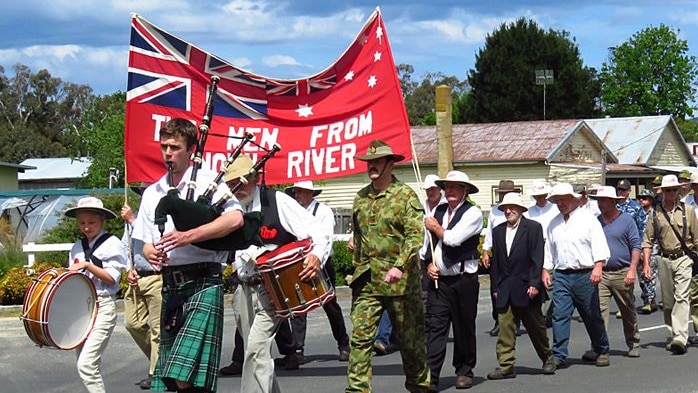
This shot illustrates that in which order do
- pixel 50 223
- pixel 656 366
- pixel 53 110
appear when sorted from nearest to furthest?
pixel 656 366 < pixel 50 223 < pixel 53 110

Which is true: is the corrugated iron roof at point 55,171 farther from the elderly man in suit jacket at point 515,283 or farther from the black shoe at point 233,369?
the elderly man in suit jacket at point 515,283

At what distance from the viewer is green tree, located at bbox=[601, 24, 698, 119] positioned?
84.2 metres

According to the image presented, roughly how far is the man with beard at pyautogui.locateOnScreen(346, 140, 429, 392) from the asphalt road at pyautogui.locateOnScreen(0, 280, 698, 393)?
127 centimetres

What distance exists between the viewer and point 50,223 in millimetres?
31953

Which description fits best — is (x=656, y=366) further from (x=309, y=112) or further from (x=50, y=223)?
(x=50, y=223)

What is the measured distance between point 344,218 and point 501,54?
43936 mm

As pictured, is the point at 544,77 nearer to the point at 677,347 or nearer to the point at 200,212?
the point at 677,347

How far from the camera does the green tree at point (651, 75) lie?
8424 centimetres

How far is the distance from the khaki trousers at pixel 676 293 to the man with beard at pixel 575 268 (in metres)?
1.32

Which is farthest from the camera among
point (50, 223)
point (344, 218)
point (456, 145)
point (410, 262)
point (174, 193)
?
point (456, 145)

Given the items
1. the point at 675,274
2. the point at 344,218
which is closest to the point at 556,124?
the point at 344,218

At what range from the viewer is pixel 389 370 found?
11.2 meters

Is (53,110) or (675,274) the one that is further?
(53,110)

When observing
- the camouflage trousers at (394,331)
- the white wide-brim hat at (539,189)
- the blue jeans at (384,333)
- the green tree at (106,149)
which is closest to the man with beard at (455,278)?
the camouflage trousers at (394,331)
